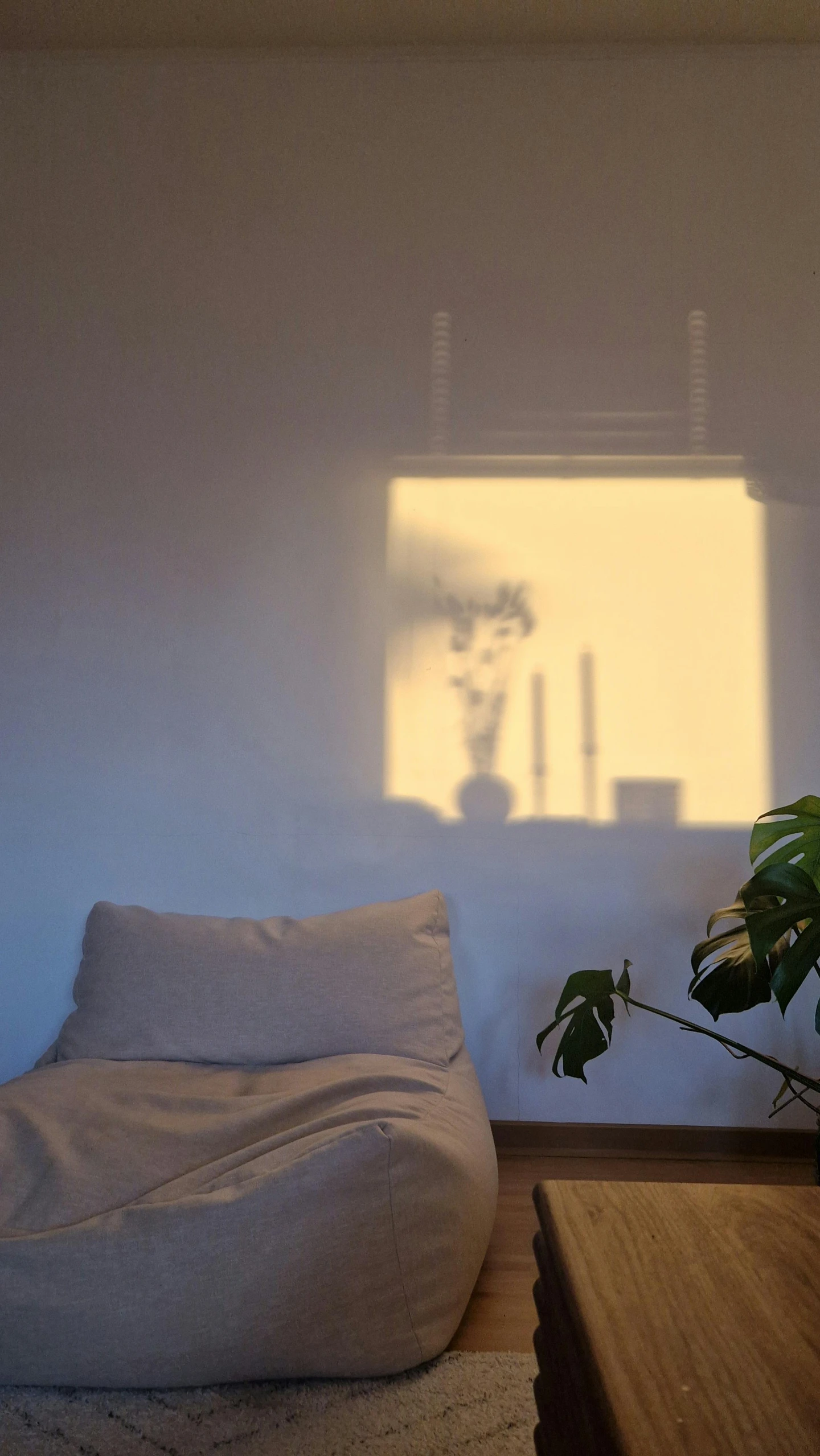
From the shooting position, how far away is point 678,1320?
687 millimetres

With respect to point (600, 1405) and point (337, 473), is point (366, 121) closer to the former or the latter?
point (337, 473)

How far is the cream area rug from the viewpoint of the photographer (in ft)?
4.47

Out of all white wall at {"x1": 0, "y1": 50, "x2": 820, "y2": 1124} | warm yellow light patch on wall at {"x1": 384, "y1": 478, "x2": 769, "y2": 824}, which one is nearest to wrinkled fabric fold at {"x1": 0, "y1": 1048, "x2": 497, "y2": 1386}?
white wall at {"x1": 0, "y1": 50, "x2": 820, "y2": 1124}

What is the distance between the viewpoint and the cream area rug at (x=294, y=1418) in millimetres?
1362

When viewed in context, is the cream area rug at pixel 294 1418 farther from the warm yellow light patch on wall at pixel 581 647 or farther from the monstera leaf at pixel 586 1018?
the warm yellow light patch on wall at pixel 581 647

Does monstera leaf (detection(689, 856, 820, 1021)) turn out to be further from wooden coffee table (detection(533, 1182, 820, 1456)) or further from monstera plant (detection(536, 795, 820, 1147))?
wooden coffee table (detection(533, 1182, 820, 1456))

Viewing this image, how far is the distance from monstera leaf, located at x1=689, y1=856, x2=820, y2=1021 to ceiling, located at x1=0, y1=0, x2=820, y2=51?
2.20 m

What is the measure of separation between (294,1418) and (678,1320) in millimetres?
1019

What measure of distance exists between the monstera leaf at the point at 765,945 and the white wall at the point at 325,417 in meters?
0.70

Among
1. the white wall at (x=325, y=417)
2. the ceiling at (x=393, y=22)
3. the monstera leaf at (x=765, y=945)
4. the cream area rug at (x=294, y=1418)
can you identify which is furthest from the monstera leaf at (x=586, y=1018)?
the ceiling at (x=393, y=22)

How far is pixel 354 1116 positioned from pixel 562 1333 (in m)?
1.03

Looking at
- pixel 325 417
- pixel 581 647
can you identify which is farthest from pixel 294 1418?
pixel 325 417

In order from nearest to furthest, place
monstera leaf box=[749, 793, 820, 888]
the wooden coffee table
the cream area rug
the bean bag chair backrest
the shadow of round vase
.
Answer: the wooden coffee table, the cream area rug, monstera leaf box=[749, 793, 820, 888], the bean bag chair backrest, the shadow of round vase

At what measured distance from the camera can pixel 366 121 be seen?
9.07ft
